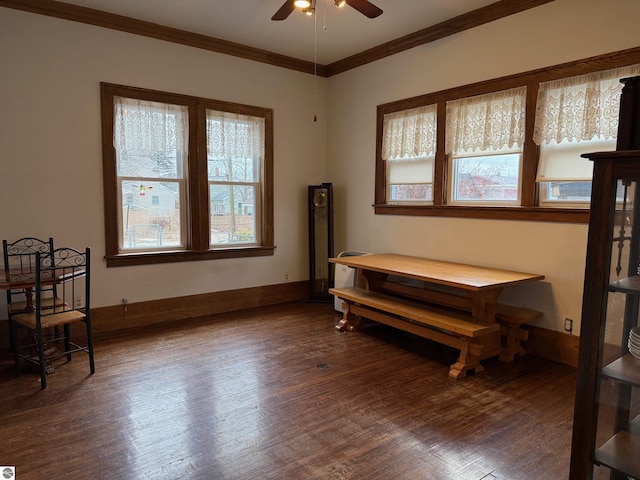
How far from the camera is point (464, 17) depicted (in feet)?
13.0

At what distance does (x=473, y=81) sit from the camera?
4000mm

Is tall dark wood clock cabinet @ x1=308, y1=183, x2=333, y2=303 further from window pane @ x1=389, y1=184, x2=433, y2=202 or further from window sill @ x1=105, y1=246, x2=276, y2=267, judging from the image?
window pane @ x1=389, y1=184, x2=433, y2=202

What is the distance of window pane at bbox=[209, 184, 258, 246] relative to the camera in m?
4.93

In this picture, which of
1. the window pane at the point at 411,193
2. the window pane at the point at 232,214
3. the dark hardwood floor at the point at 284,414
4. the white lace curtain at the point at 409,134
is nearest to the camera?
the dark hardwood floor at the point at 284,414

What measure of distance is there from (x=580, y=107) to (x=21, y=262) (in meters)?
4.77

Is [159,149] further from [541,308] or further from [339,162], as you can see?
[541,308]

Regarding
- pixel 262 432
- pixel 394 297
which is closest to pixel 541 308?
A: pixel 394 297

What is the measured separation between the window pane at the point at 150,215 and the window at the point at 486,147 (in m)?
2.91

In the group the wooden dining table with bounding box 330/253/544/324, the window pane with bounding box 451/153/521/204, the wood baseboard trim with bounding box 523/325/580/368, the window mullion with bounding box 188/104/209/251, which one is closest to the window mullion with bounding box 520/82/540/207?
the window pane with bounding box 451/153/521/204

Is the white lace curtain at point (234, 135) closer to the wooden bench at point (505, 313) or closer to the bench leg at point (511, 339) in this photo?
the wooden bench at point (505, 313)

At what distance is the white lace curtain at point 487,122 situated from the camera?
3.70 meters

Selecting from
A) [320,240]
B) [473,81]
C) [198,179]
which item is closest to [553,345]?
[473,81]

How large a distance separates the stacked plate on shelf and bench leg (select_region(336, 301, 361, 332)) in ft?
9.35

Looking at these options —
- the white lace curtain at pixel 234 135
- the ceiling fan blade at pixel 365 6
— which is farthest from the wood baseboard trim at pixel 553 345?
the white lace curtain at pixel 234 135
